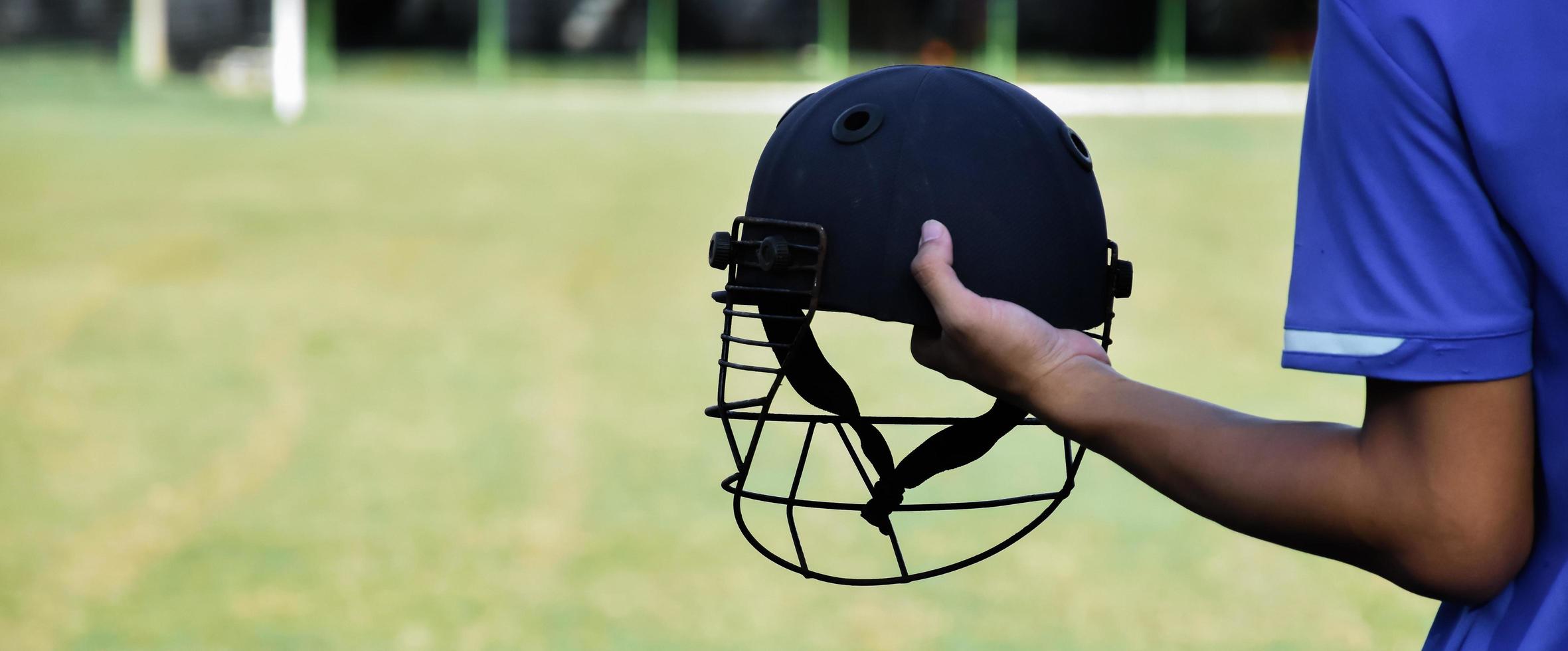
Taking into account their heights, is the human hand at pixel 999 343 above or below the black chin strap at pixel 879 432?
above

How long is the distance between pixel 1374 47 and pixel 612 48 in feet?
61.2

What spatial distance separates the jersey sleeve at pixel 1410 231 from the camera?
0.99 m

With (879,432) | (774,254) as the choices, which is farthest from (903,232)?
(879,432)

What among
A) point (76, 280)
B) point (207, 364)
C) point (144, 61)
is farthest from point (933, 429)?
point (144, 61)

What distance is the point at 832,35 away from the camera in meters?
19.4

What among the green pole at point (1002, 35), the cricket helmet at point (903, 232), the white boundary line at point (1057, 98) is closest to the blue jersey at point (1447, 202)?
the cricket helmet at point (903, 232)

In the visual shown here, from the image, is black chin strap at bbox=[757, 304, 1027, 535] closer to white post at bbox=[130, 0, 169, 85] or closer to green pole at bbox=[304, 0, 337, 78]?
green pole at bbox=[304, 0, 337, 78]

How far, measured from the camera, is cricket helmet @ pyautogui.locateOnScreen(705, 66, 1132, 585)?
145cm

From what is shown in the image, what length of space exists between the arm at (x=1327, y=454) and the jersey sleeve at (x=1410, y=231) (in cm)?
3

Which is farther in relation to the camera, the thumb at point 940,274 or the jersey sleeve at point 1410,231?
the thumb at point 940,274

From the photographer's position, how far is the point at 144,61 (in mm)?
18328

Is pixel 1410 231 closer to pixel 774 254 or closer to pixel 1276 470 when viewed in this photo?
pixel 1276 470

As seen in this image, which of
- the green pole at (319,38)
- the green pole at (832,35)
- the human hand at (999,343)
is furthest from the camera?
the green pole at (832,35)

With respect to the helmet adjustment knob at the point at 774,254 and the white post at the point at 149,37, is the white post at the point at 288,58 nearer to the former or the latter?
the white post at the point at 149,37
